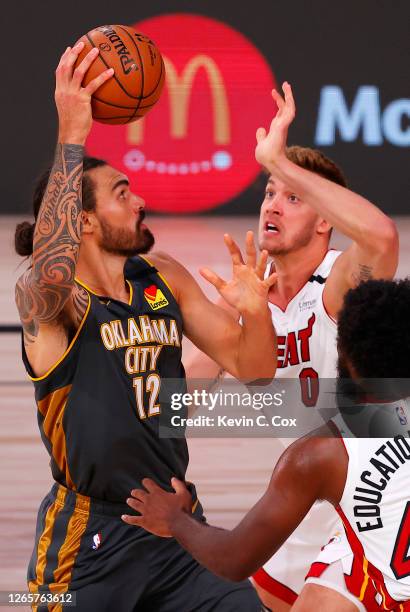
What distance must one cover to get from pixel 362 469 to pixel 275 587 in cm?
183

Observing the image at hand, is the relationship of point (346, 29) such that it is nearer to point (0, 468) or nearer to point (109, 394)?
point (0, 468)

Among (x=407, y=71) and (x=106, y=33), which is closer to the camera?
(x=106, y=33)

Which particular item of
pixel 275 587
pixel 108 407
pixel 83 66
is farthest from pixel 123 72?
pixel 275 587

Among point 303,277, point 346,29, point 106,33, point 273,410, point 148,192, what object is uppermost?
point 106,33

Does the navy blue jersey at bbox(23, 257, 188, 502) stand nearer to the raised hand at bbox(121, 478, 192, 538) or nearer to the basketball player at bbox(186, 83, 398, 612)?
the raised hand at bbox(121, 478, 192, 538)

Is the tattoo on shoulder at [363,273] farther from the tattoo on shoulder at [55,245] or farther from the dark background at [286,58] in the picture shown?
the dark background at [286,58]

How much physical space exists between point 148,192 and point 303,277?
10.7m

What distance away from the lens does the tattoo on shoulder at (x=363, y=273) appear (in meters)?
4.06

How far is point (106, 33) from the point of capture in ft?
12.9

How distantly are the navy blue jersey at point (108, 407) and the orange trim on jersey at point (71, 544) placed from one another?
0.17ft

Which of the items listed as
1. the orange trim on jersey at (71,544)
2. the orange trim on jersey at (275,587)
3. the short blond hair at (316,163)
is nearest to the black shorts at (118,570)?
the orange trim on jersey at (71,544)

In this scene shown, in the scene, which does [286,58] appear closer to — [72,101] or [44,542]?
[72,101]

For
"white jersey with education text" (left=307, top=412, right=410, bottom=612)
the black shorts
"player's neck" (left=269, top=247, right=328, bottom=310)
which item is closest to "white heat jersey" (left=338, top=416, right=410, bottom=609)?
"white jersey with education text" (left=307, top=412, right=410, bottom=612)

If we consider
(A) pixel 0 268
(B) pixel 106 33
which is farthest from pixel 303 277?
(A) pixel 0 268
